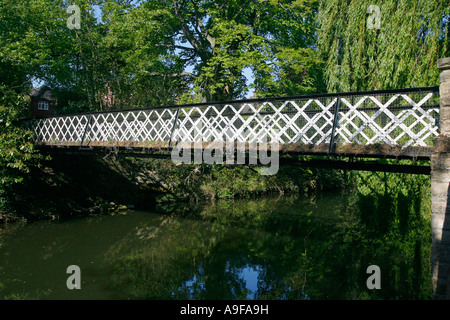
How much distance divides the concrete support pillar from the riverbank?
6815mm

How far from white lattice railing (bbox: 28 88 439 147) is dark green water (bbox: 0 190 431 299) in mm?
2114

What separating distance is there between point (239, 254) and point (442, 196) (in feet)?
16.5

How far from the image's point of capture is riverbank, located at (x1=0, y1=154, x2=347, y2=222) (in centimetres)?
1383

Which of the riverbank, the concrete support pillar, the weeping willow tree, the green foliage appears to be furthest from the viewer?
the riverbank

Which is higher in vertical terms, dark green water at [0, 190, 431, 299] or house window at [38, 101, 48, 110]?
house window at [38, 101, 48, 110]

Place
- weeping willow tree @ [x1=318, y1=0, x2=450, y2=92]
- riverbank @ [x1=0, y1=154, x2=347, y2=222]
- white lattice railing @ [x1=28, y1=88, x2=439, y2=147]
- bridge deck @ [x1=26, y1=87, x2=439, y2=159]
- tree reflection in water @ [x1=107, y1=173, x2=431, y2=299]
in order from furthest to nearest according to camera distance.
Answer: riverbank @ [x1=0, y1=154, x2=347, y2=222], weeping willow tree @ [x1=318, y1=0, x2=450, y2=92], tree reflection in water @ [x1=107, y1=173, x2=431, y2=299], white lattice railing @ [x1=28, y1=88, x2=439, y2=147], bridge deck @ [x1=26, y1=87, x2=439, y2=159]

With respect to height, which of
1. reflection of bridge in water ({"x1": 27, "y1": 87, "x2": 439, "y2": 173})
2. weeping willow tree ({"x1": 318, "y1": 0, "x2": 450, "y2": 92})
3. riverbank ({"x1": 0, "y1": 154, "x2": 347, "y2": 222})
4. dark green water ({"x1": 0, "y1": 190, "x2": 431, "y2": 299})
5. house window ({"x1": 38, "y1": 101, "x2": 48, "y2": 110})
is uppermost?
house window ({"x1": 38, "y1": 101, "x2": 48, "y2": 110})

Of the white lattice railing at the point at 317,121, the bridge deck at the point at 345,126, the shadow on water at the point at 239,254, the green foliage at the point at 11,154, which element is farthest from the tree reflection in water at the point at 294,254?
the green foliage at the point at 11,154

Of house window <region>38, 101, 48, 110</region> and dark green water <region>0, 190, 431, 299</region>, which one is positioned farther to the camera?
house window <region>38, 101, 48, 110</region>

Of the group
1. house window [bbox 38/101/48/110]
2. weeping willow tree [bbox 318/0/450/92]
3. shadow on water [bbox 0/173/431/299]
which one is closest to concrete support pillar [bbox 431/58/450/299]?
shadow on water [bbox 0/173/431/299]

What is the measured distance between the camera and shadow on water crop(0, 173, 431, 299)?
6.90 meters

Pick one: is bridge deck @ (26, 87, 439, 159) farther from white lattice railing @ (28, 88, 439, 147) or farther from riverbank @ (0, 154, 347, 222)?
riverbank @ (0, 154, 347, 222)
